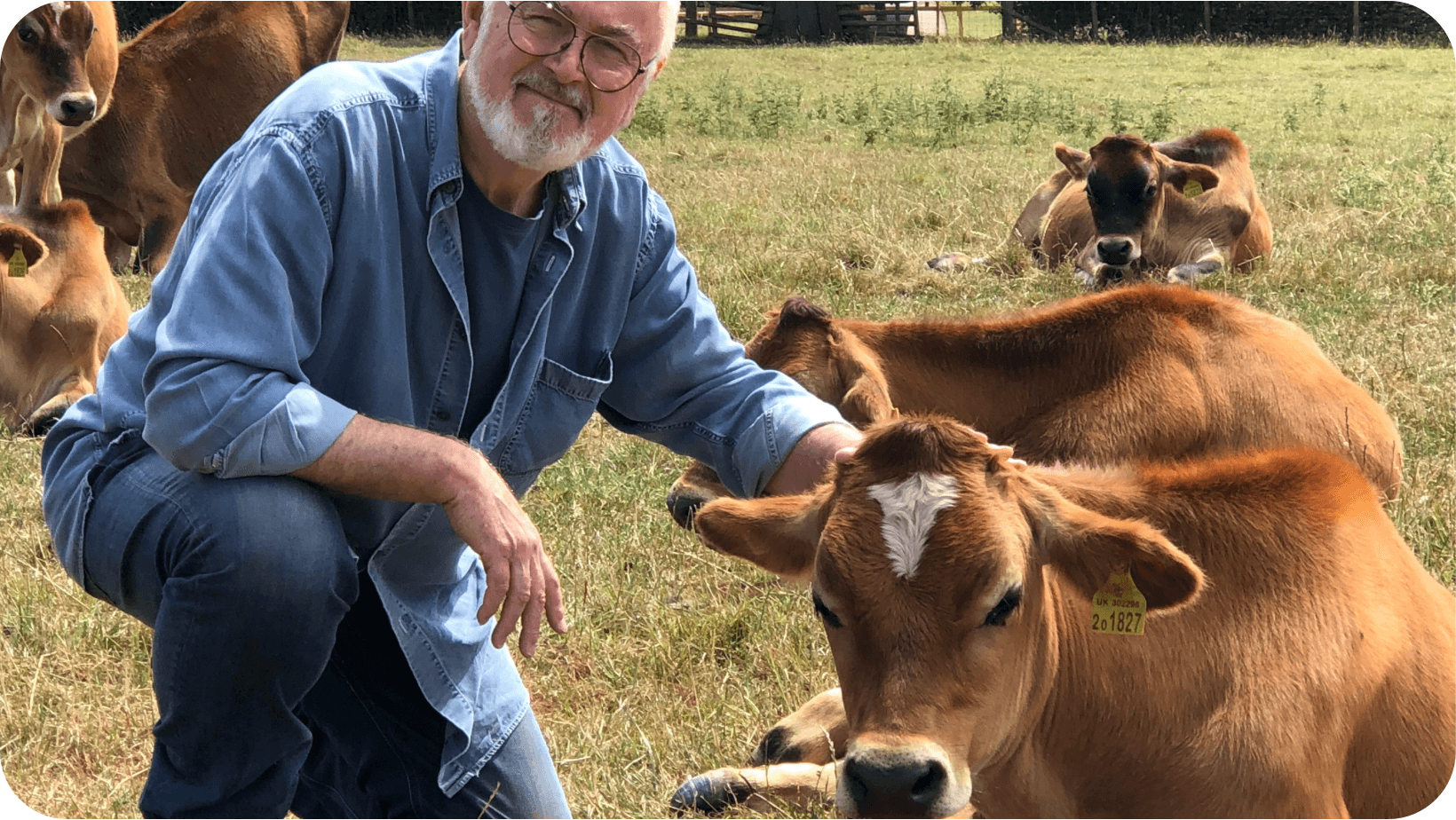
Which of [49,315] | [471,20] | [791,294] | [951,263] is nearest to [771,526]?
[471,20]

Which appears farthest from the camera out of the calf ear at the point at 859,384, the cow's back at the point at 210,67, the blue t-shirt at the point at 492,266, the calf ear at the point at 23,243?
the cow's back at the point at 210,67

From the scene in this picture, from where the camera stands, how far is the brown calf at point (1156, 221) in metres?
10.6

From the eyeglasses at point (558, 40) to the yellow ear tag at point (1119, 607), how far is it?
5.16 feet

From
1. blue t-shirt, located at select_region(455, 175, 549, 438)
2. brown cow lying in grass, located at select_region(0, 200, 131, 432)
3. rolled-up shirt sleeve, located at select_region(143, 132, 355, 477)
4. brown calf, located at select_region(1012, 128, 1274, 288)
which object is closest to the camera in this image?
rolled-up shirt sleeve, located at select_region(143, 132, 355, 477)

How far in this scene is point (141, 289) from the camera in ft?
35.4

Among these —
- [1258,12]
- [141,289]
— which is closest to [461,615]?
[141,289]

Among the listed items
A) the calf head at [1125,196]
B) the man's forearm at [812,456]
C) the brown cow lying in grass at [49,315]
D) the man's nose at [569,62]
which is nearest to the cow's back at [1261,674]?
the man's forearm at [812,456]

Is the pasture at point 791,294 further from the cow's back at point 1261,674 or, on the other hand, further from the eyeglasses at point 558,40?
the eyeglasses at point 558,40

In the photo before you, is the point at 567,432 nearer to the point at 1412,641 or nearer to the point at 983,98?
the point at 1412,641

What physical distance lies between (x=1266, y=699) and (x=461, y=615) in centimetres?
188

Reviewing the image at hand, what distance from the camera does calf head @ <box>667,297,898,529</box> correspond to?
550 cm

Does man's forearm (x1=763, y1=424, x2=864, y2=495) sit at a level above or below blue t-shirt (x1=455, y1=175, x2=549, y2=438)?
below

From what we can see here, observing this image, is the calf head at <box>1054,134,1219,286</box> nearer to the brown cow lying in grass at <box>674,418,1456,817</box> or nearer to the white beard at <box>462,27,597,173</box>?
the brown cow lying in grass at <box>674,418,1456,817</box>

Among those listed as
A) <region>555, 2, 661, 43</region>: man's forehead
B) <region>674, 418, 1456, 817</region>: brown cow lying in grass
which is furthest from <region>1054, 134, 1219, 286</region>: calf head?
<region>555, 2, 661, 43</region>: man's forehead
